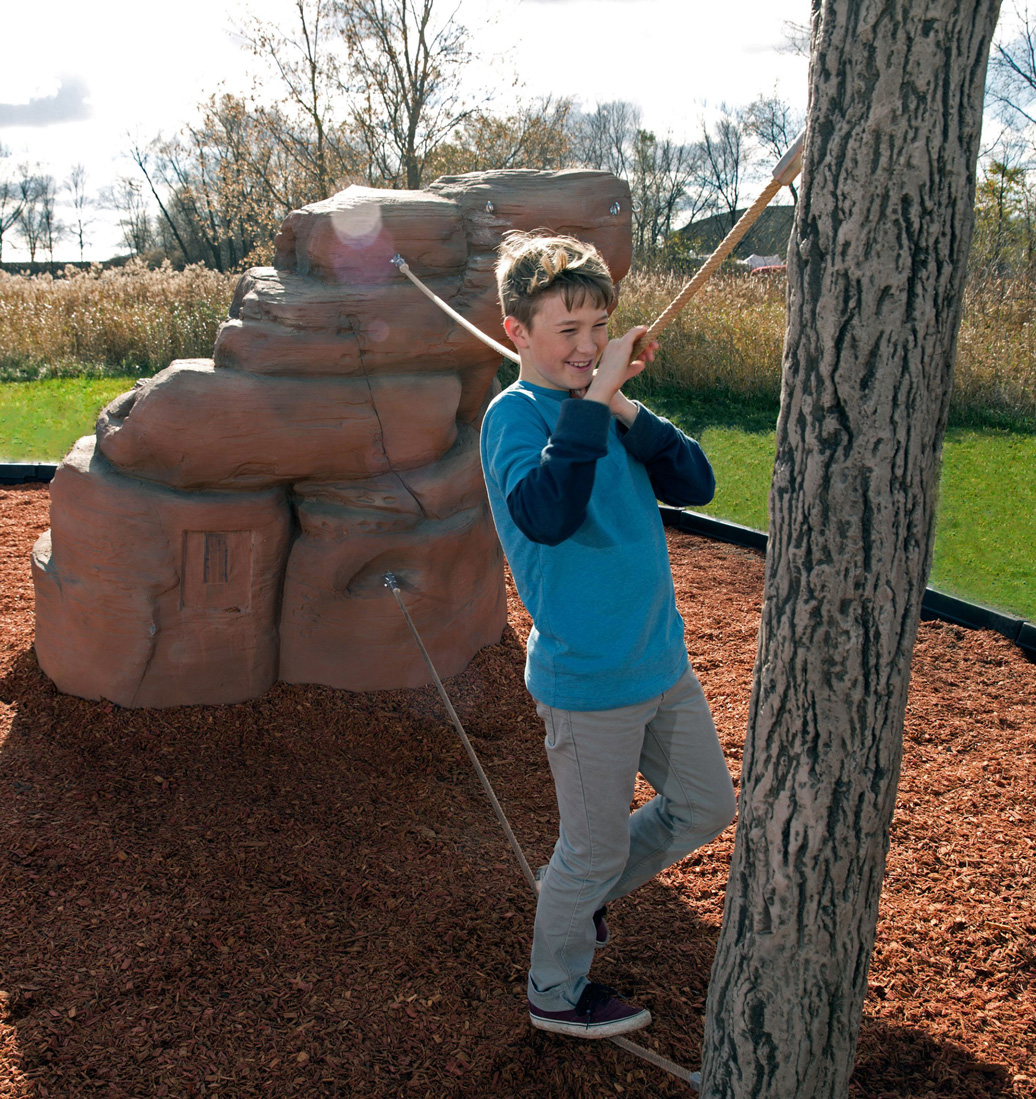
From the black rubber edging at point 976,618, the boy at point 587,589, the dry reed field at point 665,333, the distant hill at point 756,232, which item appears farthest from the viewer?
the distant hill at point 756,232

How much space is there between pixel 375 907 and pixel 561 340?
1689 millimetres

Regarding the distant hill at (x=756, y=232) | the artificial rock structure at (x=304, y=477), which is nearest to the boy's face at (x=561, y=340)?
the artificial rock structure at (x=304, y=477)

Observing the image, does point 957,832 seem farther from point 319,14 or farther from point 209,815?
point 319,14

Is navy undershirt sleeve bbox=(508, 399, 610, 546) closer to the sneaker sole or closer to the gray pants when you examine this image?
the gray pants

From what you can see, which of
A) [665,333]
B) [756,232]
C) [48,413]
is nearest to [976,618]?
[665,333]

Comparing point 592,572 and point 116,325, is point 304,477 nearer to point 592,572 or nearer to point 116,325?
point 592,572

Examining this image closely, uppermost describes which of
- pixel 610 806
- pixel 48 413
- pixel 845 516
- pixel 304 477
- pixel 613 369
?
pixel 613 369

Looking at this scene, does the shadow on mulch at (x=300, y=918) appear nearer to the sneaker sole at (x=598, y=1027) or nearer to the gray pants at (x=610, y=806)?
the sneaker sole at (x=598, y=1027)

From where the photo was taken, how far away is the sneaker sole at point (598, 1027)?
6.96 feet

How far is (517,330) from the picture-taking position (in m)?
2.00

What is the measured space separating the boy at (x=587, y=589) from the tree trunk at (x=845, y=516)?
336 mm

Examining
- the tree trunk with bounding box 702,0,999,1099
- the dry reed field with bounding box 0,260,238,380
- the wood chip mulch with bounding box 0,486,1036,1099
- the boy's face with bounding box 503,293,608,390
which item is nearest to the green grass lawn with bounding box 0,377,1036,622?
the dry reed field with bounding box 0,260,238,380

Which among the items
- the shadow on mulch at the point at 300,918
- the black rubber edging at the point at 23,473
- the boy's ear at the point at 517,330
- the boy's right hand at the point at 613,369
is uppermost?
the boy's ear at the point at 517,330

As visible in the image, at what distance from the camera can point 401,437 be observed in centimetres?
367
